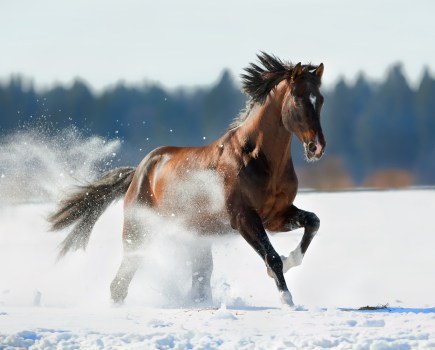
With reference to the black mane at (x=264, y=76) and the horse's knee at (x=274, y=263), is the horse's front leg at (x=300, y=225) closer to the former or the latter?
the horse's knee at (x=274, y=263)

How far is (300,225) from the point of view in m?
7.66

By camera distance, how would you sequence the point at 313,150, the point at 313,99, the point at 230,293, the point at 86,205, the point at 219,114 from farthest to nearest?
the point at 219,114
the point at 86,205
the point at 230,293
the point at 313,99
the point at 313,150

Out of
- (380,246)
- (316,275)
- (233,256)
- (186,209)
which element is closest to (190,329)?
(186,209)

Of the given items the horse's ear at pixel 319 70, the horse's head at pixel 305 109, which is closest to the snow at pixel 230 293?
the horse's head at pixel 305 109

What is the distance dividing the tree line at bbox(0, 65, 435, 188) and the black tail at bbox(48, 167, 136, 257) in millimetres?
37041

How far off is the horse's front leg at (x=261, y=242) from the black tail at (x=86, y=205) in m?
2.73

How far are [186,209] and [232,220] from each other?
0.92 meters

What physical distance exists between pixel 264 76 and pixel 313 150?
3.61 ft

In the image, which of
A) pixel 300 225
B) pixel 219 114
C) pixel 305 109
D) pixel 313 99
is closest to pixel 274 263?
pixel 300 225

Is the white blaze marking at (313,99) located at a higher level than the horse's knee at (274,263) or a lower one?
higher

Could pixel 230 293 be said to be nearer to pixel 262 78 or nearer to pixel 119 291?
pixel 119 291

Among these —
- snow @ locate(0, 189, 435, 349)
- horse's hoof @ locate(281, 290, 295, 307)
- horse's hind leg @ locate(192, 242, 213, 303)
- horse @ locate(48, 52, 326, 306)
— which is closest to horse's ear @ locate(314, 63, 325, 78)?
horse @ locate(48, 52, 326, 306)

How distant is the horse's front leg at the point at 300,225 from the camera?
24.8 ft

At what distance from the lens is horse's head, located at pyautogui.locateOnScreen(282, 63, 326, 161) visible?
23.6 feet
